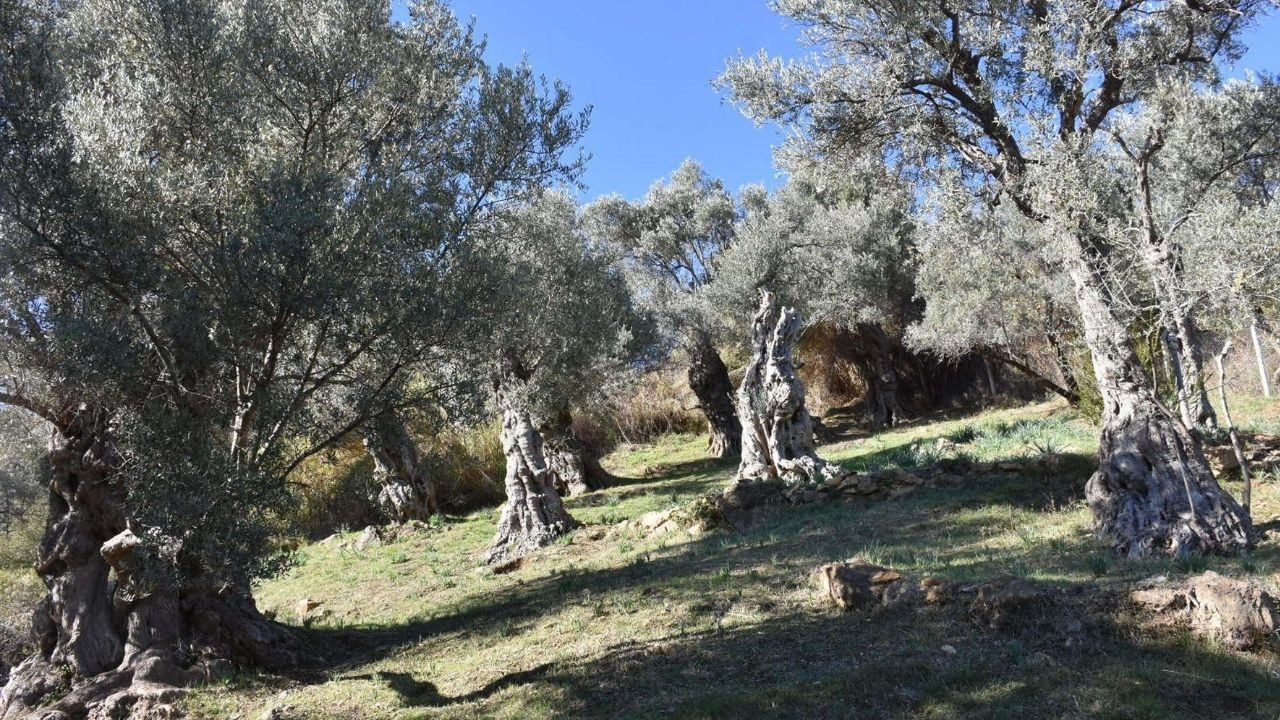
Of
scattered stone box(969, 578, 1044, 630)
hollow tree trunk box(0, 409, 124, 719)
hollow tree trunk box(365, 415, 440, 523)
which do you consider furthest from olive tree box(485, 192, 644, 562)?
scattered stone box(969, 578, 1044, 630)

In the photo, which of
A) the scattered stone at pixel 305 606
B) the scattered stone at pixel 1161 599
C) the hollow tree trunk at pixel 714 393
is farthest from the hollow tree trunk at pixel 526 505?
the hollow tree trunk at pixel 714 393

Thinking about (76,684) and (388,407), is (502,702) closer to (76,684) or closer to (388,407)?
(388,407)

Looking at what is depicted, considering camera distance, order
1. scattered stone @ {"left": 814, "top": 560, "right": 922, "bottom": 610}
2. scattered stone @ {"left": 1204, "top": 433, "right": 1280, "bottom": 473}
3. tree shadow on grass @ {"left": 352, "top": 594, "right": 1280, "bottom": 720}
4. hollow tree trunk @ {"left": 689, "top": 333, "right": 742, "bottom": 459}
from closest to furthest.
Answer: tree shadow on grass @ {"left": 352, "top": 594, "right": 1280, "bottom": 720} → scattered stone @ {"left": 814, "top": 560, "right": 922, "bottom": 610} → scattered stone @ {"left": 1204, "top": 433, "right": 1280, "bottom": 473} → hollow tree trunk @ {"left": 689, "top": 333, "right": 742, "bottom": 459}

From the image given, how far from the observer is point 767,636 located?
7.00 meters

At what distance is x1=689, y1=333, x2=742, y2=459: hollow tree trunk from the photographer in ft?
85.6

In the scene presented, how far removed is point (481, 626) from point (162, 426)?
409 cm

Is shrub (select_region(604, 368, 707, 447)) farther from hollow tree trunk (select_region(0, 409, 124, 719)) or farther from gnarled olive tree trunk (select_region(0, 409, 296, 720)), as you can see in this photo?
hollow tree trunk (select_region(0, 409, 124, 719))

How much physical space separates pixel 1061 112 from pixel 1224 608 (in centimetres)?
676

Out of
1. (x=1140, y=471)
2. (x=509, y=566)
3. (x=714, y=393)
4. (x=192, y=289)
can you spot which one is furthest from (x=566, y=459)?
(x=1140, y=471)

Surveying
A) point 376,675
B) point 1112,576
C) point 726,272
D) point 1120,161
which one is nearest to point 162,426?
point 376,675

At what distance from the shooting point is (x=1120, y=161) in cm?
1538

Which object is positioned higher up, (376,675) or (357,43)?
(357,43)

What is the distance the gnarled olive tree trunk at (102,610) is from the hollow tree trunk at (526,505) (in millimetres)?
5133

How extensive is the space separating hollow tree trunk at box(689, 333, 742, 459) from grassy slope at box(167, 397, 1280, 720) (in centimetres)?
1234
